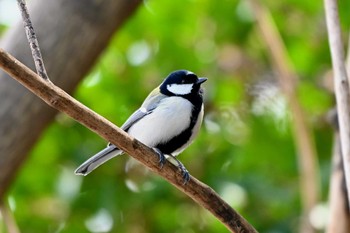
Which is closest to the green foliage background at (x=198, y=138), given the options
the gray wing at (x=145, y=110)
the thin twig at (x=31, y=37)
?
the gray wing at (x=145, y=110)

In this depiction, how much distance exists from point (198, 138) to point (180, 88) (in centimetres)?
67

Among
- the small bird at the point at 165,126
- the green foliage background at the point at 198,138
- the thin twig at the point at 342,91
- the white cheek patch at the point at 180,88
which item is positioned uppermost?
the thin twig at the point at 342,91

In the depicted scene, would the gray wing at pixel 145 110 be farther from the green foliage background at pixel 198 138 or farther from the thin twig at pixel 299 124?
the green foliage background at pixel 198 138

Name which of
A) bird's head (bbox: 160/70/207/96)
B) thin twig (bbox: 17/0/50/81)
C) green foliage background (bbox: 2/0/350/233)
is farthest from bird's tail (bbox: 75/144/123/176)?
green foliage background (bbox: 2/0/350/233)

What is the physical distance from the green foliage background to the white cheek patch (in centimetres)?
60

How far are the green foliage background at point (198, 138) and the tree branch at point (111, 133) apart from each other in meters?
0.93

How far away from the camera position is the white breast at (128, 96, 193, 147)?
5.34ft

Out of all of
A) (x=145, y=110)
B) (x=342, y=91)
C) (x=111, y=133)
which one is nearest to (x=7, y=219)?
(x=145, y=110)

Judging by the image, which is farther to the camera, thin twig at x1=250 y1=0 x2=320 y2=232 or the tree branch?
thin twig at x1=250 y1=0 x2=320 y2=232

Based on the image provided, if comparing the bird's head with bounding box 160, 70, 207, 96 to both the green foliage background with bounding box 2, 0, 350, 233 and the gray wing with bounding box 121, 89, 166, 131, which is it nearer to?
the gray wing with bounding box 121, 89, 166, 131

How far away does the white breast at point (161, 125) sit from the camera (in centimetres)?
163

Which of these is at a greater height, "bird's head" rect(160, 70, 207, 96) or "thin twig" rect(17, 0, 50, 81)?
"thin twig" rect(17, 0, 50, 81)

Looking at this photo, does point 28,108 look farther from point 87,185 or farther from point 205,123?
point 205,123

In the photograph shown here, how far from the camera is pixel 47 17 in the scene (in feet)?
5.73
